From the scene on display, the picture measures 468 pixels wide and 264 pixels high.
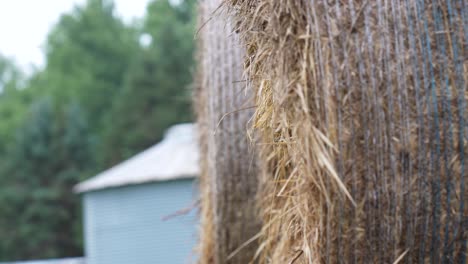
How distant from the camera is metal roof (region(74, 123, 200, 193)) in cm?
1959

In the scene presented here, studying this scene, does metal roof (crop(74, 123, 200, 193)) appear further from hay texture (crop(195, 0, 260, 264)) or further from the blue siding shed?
hay texture (crop(195, 0, 260, 264))

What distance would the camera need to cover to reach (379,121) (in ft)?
8.06

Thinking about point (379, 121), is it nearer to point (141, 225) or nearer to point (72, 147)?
point (141, 225)

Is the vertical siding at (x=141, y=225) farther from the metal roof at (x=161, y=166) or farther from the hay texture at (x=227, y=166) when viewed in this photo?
the hay texture at (x=227, y=166)

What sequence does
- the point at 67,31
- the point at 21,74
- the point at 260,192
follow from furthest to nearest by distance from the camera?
the point at 21,74
the point at 67,31
the point at 260,192

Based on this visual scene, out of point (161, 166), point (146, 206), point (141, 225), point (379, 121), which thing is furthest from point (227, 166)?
point (141, 225)

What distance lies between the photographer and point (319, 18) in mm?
2480

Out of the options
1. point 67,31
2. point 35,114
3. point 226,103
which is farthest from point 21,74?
point 226,103

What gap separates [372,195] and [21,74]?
48.3 metres

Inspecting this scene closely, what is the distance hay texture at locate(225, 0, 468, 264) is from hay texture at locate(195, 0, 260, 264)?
6.58 ft

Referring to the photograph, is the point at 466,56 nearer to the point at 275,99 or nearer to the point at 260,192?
the point at 275,99

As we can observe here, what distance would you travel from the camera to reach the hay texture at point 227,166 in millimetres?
4594

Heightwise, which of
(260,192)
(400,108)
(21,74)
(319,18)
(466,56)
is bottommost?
(260,192)

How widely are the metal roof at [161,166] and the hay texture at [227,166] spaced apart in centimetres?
1417
